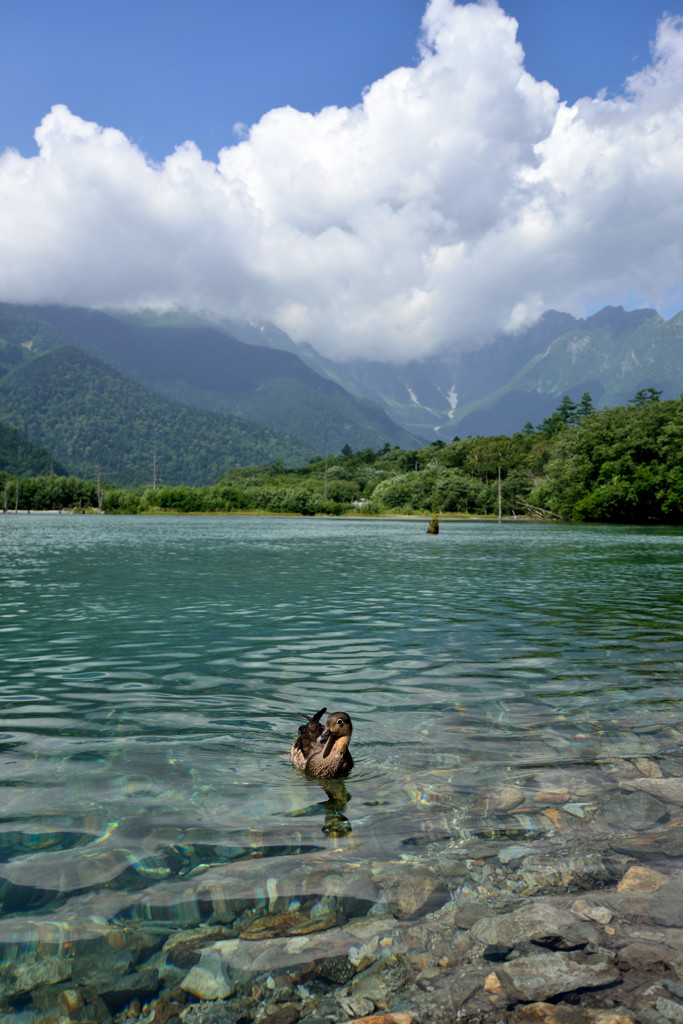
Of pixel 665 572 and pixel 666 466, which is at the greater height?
pixel 666 466

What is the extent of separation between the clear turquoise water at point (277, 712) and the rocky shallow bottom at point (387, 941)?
290 millimetres

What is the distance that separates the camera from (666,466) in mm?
104438

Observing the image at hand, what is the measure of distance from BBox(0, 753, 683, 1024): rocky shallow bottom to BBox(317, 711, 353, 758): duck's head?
5.66 ft

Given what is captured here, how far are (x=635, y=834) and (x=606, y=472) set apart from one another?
4511 inches

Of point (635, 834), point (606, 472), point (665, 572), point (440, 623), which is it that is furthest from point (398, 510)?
point (635, 834)

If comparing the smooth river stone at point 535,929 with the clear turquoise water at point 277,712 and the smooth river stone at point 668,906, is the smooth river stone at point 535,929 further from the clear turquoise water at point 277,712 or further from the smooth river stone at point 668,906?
the clear turquoise water at point 277,712

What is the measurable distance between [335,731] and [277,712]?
2881 millimetres

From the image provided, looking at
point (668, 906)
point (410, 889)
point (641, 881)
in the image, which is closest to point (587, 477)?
point (641, 881)

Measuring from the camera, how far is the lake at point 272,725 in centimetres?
560

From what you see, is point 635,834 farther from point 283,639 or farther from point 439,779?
point 283,639

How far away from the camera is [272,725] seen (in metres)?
9.37

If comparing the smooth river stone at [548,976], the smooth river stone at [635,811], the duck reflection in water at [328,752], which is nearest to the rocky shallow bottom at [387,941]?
the smooth river stone at [548,976]

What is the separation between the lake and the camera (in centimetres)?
560

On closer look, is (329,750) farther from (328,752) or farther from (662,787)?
(662,787)
